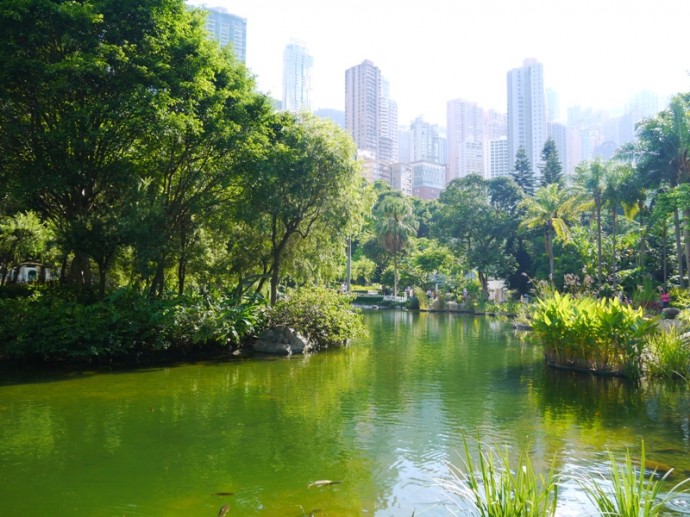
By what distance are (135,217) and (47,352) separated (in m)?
3.83

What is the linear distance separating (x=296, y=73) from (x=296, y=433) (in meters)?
126

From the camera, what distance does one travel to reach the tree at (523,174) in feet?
180

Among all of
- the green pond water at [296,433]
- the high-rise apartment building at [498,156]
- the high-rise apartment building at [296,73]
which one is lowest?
the green pond water at [296,433]

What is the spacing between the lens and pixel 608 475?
20.4 ft

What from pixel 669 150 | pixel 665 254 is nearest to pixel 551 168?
pixel 665 254

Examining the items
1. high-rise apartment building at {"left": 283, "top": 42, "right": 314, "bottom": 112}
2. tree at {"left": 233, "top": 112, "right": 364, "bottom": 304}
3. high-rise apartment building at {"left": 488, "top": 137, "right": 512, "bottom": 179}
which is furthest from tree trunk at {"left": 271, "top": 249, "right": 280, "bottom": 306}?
high-rise apartment building at {"left": 283, "top": 42, "right": 314, "bottom": 112}

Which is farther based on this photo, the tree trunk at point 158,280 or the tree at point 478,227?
the tree at point 478,227

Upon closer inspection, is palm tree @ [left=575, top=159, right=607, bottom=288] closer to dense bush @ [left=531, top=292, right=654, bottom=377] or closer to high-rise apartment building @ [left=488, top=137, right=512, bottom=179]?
dense bush @ [left=531, top=292, right=654, bottom=377]

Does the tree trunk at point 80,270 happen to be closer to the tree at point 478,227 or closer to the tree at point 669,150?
the tree at point 669,150

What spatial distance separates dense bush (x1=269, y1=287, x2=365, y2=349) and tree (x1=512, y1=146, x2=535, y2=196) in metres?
41.3

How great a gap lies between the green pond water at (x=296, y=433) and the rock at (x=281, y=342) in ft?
7.73

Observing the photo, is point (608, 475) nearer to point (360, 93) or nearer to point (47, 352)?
point (47, 352)

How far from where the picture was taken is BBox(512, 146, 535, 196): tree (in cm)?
5484

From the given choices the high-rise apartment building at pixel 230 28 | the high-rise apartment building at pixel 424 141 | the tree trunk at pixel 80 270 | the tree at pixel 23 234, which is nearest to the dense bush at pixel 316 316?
the tree trunk at pixel 80 270
